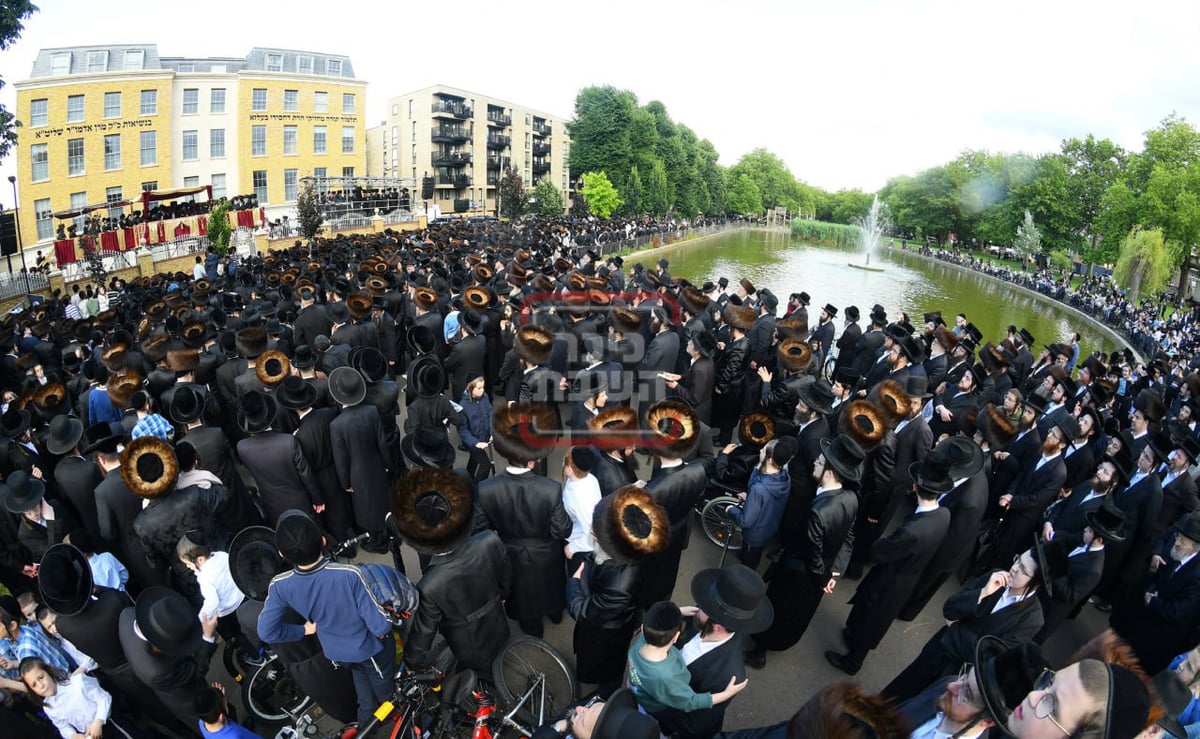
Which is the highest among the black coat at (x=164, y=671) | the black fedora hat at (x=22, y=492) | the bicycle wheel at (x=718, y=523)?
the black fedora hat at (x=22, y=492)

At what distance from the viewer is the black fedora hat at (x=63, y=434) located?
14.6 feet

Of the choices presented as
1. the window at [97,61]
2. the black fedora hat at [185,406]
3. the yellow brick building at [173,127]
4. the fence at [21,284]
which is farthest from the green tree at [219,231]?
the window at [97,61]

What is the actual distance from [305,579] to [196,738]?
213 centimetres

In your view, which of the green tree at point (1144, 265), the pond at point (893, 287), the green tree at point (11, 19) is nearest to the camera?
the green tree at point (11, 19)

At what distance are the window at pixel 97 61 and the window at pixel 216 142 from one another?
8.27 meters

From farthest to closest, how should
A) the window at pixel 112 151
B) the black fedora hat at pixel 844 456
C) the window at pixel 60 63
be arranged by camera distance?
1. the window at pixel 60 63
2. the window at pixel 112 151
3. the black fedora hat at pixel 844 456

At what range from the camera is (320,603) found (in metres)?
3.06

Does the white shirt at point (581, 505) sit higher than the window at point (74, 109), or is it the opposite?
the window at point (74, 109)

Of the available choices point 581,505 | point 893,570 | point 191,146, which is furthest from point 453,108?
point 893,570

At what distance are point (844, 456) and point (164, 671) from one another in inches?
180

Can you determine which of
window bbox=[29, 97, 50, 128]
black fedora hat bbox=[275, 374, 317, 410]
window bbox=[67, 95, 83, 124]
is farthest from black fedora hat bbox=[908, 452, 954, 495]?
window bbox=[29, 97, 50, 128]

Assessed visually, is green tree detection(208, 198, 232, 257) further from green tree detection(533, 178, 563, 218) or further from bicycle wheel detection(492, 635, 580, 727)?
green tree detection(533, 178, 563, 218)

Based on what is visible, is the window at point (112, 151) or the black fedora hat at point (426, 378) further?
the window at point (112, 151)

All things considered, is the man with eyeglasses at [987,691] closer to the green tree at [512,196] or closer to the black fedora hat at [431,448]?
the black fedora hat at [431,448]
